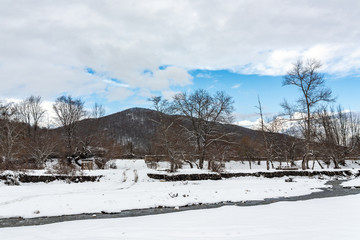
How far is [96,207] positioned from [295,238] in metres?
10.0

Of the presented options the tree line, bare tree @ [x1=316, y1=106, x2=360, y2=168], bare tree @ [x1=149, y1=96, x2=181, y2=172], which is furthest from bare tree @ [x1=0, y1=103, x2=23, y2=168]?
bare tree @ [x1=316, y1=106, x2=360, y2=168]

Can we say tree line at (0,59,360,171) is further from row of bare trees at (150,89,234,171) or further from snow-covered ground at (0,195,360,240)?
snow-covered ground at (0,195,360,240)

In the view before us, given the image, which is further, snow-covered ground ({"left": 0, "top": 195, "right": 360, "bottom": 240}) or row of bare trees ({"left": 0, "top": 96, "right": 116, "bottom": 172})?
row of bare trees ({"left": 0, "top": 96, "right": 116, "bottom": 172})

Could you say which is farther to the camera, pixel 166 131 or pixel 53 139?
pixel 53 139

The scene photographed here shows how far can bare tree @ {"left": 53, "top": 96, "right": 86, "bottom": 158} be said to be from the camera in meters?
40.6

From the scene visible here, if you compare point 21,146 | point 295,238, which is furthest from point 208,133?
point 21,146

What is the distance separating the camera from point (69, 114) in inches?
1693

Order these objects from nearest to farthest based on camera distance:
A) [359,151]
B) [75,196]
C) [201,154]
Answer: [75,196]
[201,154]
[359,151]

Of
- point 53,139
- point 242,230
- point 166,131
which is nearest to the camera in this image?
point 242,230

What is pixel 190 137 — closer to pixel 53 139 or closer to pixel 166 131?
pixel 166 131

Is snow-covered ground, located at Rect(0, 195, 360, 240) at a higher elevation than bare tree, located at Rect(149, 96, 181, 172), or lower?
lower

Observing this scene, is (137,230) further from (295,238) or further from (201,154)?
(201,154)

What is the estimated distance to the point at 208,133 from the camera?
30016 mm

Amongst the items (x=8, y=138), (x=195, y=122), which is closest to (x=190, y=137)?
(x=195, y=122)
